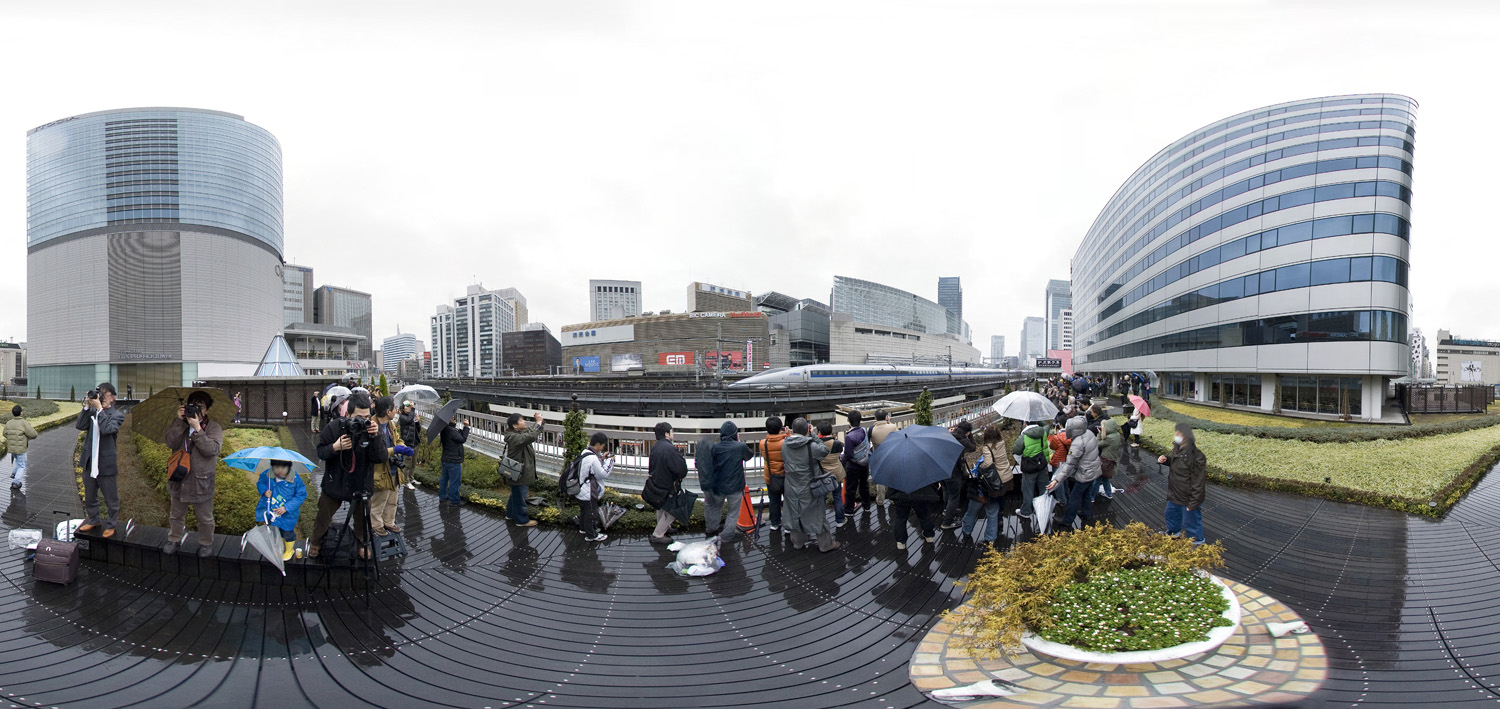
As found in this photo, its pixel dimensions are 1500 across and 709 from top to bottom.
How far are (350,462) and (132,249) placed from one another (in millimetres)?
90153

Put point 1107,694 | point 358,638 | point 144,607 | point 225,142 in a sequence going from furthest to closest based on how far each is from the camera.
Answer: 1. point 225,142
2. point 144,607
3. point 358,638
4. point 1107,694

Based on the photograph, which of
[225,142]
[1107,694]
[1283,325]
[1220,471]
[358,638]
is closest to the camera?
[1107,694]

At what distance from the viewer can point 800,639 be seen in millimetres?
4461

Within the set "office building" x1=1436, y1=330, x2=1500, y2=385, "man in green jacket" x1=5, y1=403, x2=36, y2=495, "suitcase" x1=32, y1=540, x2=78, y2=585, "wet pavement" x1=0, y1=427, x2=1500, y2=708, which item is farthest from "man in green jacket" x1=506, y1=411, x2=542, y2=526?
"office building" x1=1436, y1=330, x2=1500, y2=385

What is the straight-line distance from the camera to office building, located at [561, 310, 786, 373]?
76875 millimetres

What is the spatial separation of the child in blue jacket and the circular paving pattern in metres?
6.43

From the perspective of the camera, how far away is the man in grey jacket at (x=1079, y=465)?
6.75m

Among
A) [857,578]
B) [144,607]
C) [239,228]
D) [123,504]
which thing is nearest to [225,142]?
[239,228]

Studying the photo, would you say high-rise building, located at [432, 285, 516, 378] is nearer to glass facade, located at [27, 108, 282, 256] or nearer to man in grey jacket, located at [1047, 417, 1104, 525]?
glass facade, located at [27, 108, 282, 256]

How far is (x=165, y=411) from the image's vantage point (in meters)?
5.80

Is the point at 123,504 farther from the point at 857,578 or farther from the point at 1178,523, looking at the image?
the point at 1178,523

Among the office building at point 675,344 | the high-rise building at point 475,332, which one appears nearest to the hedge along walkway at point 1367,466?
the office building at point 675,344

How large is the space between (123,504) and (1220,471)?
19646 mm

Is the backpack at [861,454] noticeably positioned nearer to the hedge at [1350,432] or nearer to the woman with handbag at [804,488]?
the woman with handbag at [804,488]
